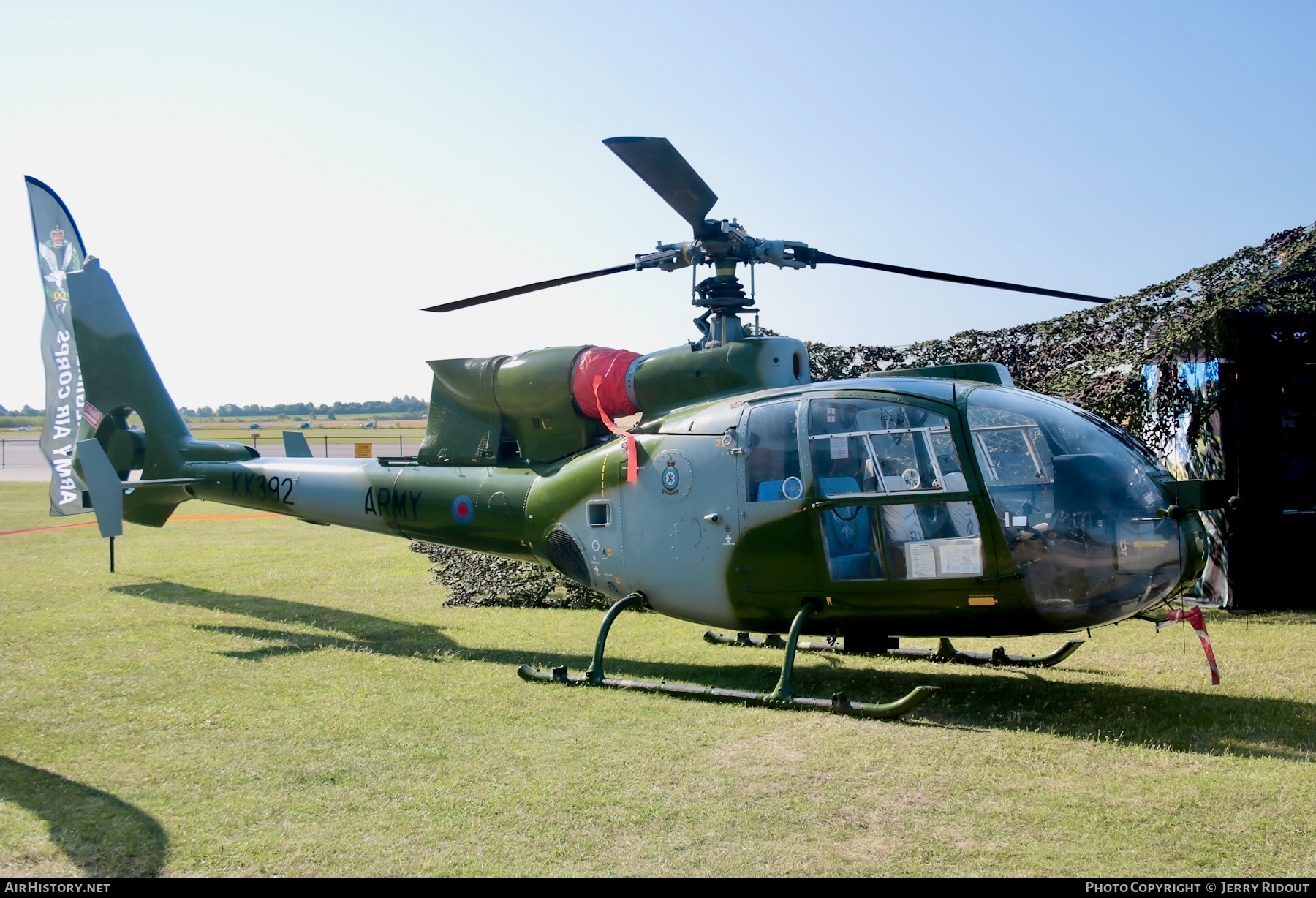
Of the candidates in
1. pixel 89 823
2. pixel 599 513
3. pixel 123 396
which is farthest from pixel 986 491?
pixel 123 396

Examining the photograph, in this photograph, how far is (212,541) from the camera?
19.2 m

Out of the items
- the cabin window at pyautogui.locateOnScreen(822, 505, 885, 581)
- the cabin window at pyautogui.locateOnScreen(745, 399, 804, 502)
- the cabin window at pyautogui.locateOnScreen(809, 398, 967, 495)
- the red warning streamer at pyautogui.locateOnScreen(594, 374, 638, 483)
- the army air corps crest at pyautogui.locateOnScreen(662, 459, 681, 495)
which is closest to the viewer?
the cabin window at pyautogui.locateOnScreen(809, 398, 967, 495)

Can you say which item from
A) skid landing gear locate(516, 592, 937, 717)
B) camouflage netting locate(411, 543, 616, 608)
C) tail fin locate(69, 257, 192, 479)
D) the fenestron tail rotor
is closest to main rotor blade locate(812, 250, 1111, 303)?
the fenestron tail rotor

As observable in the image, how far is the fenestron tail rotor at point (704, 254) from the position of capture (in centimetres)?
762

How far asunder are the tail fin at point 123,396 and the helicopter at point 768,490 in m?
1.99

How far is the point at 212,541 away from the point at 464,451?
1090cm

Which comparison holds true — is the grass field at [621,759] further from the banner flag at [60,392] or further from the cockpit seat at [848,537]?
the banner flag at [60,392]

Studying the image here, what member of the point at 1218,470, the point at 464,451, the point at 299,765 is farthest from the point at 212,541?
the point at 1218,470

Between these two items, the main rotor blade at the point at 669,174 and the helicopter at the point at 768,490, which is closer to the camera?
the helicopter at the point at 768,490

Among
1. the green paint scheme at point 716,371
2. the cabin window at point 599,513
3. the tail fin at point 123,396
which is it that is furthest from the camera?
the tail fin at point 123,396

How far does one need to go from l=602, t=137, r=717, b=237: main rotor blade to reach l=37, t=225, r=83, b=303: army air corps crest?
1087 centimetres

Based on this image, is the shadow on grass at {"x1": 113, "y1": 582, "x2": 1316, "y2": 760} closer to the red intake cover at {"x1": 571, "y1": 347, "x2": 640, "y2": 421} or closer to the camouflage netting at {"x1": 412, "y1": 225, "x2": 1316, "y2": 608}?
the camouflage netting at {"x1": 412, "y1": 225, "x2": 1316, "y2": 608}

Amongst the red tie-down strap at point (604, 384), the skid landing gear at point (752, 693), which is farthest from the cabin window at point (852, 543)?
the red tie-down strap at point (604, 384)

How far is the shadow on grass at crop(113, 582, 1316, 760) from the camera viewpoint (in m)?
6.74
